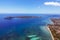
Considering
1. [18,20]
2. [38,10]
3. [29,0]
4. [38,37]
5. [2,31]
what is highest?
[29,0]

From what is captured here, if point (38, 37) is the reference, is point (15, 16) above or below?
above

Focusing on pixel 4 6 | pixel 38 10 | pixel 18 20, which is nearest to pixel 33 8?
pixel 38 10

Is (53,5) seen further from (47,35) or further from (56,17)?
(47,35)
